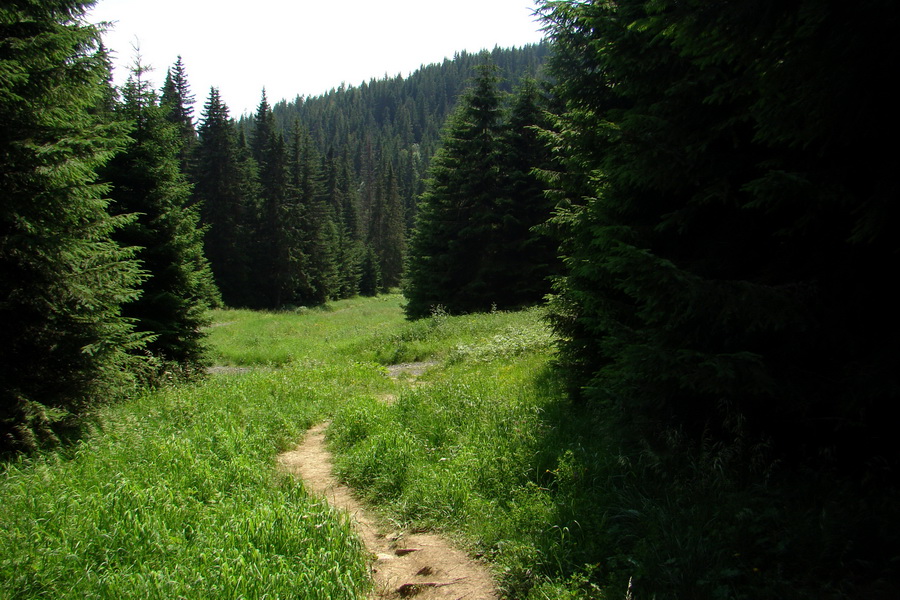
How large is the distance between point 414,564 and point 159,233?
10796mm

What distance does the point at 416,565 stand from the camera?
409 cm

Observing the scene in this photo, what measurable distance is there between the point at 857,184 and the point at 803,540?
2.53 metres

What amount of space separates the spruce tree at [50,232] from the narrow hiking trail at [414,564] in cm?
372

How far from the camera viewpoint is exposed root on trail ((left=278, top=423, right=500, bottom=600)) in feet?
12.2

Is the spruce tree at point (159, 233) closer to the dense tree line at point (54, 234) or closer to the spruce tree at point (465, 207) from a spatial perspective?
the dense tree line at point (54, 234)

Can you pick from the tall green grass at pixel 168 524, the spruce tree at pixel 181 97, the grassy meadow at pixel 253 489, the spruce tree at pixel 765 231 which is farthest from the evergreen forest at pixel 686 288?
the spruce tree at pixel 181 97

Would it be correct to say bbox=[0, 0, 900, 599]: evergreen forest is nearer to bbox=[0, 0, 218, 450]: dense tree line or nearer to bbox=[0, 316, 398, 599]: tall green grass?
bbox=[0, 0, 218, 450]: dense tree line

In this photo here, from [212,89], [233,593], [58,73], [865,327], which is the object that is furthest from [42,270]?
[212,89]

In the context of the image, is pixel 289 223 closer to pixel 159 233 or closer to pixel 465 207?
pixel 465 207

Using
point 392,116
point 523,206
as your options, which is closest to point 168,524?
point 523,206

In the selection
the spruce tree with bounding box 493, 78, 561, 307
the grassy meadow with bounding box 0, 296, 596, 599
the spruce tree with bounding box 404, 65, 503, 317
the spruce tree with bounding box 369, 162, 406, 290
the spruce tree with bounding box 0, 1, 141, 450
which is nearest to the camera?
the grassy meadow with bounding box 0, 296, 596, 599

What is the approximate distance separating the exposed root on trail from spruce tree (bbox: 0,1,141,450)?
374 cm

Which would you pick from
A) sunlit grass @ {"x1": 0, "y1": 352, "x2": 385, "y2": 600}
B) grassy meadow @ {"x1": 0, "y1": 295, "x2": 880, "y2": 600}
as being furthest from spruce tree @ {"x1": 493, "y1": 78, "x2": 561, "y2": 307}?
sunlit grass @ {"x1": 0, "y1": 352, "x2": 385, "y2": 600}

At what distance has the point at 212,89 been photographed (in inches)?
1661
